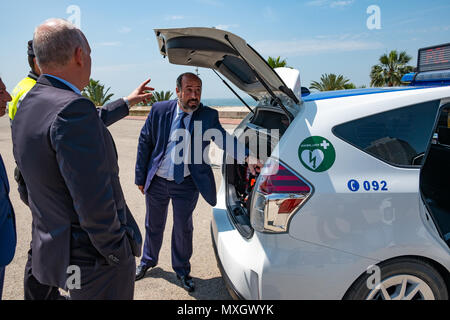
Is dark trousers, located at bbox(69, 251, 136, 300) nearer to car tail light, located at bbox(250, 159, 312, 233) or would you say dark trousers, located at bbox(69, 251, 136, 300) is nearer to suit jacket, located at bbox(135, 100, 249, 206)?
car tail light, located at bbox(250, 159, 312, 233)

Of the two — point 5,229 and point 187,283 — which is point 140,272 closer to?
point 187,283

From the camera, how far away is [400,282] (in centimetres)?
194

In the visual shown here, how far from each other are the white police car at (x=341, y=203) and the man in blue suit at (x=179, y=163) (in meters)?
0.72

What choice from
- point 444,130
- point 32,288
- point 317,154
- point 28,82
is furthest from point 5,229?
point 444,130

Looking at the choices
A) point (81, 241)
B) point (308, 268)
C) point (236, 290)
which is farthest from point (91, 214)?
point (308, 268)

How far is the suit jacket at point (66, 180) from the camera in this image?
1.35 m

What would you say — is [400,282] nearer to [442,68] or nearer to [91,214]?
[91,214]

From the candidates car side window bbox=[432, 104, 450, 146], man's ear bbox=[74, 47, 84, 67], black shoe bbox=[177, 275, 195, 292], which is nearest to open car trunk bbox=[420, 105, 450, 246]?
car side window bbox=[432, 104, 450, 146]

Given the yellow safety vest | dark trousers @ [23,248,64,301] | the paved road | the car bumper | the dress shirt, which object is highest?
the yellow safety vest

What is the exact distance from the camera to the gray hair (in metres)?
1.42

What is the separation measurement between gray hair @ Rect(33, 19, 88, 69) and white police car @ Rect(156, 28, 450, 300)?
0.68 meters

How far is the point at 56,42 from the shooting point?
1431mm

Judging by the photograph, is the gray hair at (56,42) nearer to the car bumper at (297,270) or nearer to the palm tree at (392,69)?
the car bumper at (297,270)

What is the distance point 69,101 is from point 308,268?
1.52 m
